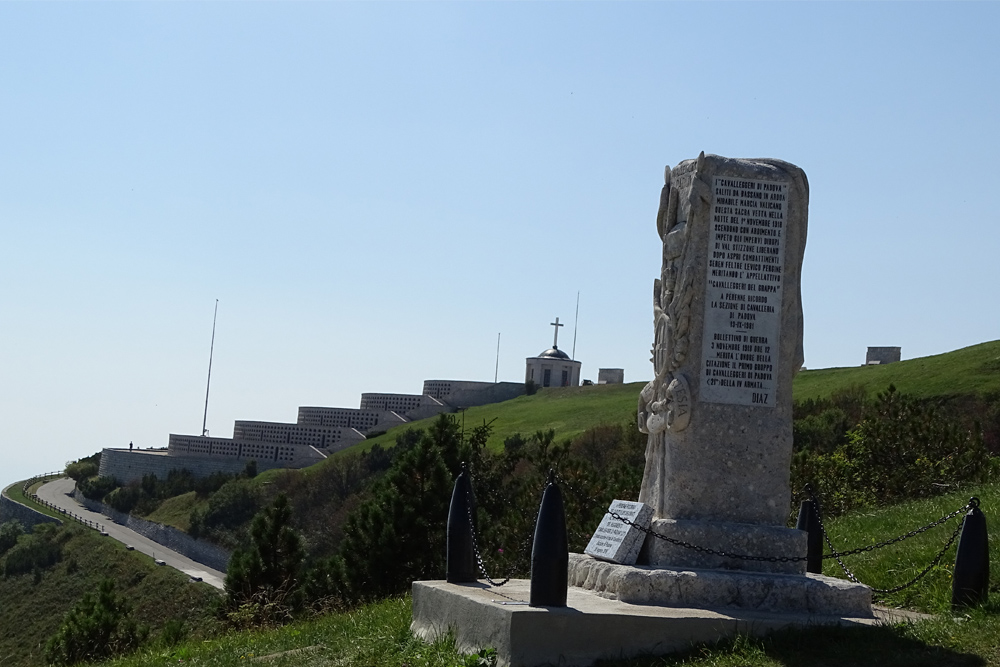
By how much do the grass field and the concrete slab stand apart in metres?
0.14

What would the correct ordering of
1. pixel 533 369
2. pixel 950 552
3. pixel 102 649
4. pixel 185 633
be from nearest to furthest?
pixel 950 552 < pixel 185 633 < pixel 102 649 < pixel 533 369

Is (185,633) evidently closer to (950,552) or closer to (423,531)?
(423,531)

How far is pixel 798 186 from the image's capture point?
30.6 ft

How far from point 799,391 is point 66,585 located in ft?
126

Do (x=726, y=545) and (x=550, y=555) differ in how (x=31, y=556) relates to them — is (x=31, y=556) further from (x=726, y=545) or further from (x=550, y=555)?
(x=550, y=555)

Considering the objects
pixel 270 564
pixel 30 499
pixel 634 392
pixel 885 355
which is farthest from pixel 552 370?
pixel 270 564

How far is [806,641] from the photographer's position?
7359 mm

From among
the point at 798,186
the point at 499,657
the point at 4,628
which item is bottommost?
the point at 4,628

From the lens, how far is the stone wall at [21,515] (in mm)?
71188

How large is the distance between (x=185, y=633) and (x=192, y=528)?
52.5 m

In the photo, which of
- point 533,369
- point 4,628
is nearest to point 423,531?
point 4,628

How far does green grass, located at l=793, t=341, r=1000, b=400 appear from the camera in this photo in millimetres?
47312

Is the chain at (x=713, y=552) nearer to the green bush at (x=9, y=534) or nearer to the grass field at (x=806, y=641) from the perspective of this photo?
the grass field at (x=806, y=641)

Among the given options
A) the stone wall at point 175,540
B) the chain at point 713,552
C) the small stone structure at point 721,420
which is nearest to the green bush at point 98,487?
the stone wall at point 175,540
